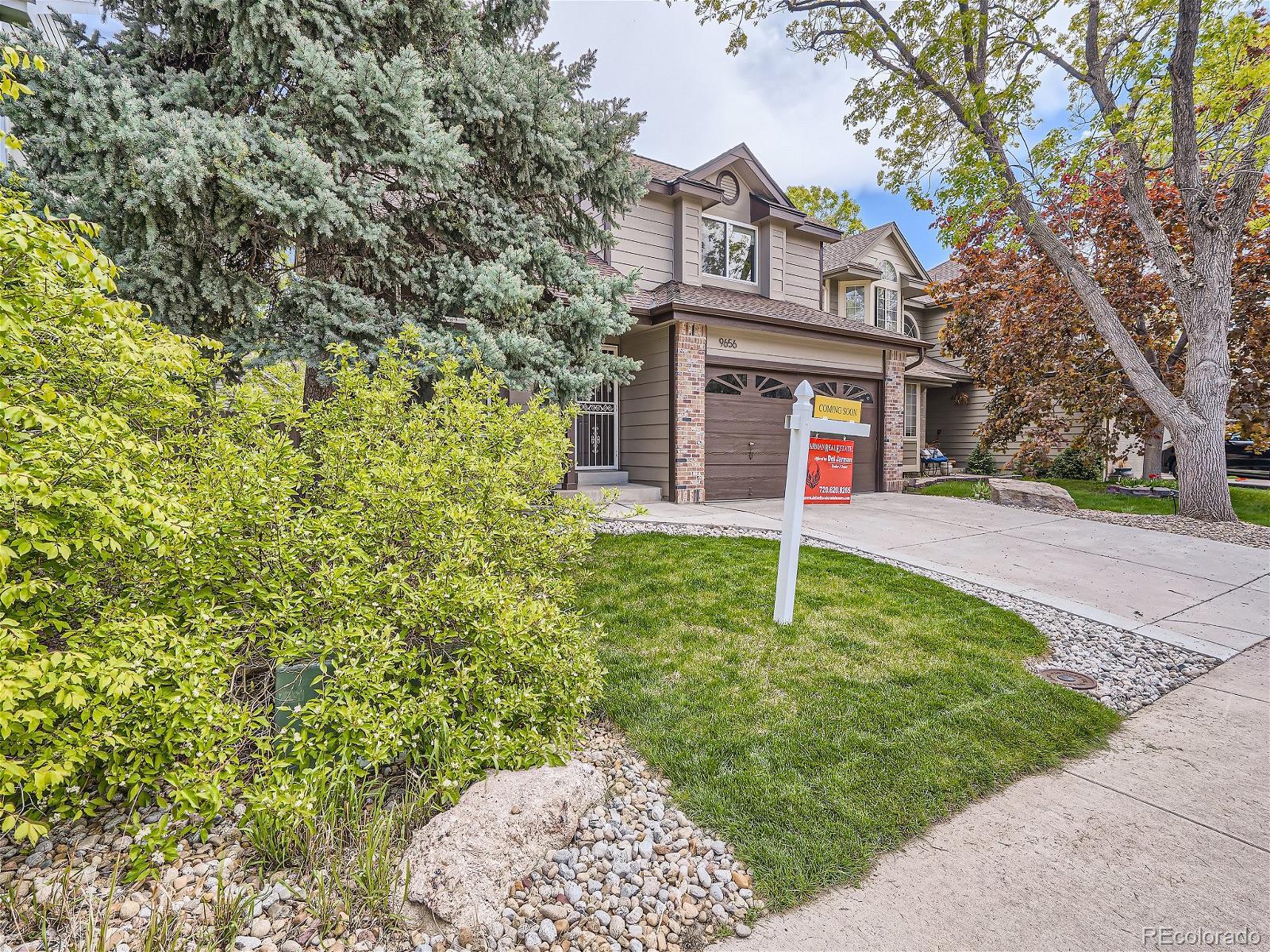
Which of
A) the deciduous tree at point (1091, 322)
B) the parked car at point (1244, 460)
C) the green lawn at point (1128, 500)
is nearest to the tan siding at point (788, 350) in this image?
the deciduous tree at point (1091, 322)

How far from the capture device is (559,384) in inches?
217

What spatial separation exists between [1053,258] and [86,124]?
481 inches

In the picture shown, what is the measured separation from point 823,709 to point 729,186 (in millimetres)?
11173

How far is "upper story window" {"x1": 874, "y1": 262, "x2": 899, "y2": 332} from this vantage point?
16.3m

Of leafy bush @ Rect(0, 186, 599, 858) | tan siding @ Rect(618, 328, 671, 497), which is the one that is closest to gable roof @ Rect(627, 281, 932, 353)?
tan siding @ Rect(618, 328, 671, 497)

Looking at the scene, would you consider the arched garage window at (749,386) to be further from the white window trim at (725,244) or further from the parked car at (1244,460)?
the parked car at (1244,460)

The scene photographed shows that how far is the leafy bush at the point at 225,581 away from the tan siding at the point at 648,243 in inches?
326

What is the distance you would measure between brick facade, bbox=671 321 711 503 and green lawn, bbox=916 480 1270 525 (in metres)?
5.88

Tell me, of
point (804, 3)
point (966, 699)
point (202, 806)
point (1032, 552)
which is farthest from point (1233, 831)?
point (804, 3)

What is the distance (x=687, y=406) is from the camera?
910cm

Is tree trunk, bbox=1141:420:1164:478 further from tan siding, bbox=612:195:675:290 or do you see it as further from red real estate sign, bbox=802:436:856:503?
red real estate sign, bbox=802:436:856:503

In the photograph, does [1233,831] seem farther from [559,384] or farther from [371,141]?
[371,141]

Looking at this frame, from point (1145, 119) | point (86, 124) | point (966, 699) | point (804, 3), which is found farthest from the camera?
point (804, 3)

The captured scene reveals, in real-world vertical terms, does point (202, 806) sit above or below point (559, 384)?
below
